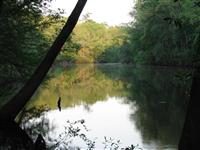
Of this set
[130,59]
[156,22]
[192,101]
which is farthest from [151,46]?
[192,101]

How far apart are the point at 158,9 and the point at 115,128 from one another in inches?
2058

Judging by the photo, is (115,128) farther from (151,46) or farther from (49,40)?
(151,46)

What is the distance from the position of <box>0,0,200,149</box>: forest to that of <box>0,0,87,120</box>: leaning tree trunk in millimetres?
1806

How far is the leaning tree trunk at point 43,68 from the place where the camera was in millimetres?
10913

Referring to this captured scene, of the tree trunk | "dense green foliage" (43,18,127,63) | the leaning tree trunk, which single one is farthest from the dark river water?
"dense green foliage" (43,18,127,63)

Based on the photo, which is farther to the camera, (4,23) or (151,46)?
(151,46)

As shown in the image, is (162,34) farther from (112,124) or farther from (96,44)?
(96,44)

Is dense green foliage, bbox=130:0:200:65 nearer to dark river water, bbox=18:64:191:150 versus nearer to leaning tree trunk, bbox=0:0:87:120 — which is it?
dark river water, bbox=18:64:191:150

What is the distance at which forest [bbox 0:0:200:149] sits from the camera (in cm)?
1446

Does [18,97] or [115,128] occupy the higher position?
[18,97]

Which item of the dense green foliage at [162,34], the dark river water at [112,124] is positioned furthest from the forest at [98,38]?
the dark river water at [112,124]

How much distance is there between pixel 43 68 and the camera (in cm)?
1127

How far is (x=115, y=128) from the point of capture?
675 inches

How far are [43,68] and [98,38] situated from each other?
388ft
